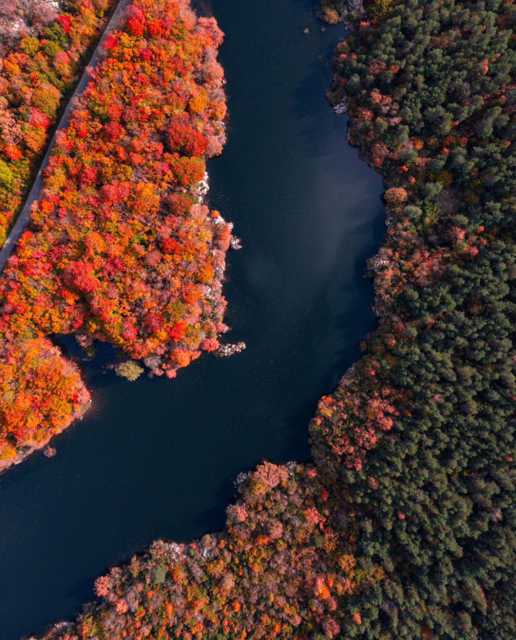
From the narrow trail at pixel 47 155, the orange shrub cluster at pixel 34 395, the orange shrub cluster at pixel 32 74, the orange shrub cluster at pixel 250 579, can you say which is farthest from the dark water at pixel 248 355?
the orange shrub cluster at pixel 32 74

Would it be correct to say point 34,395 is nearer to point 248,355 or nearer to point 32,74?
point 248,355

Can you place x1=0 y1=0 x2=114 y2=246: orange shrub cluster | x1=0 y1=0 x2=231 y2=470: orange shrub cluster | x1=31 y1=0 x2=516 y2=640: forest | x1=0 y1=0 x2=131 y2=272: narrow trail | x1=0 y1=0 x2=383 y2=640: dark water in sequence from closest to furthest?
x1=31 y1=0 x2=516 y2=640: forest, x1=0 y1=0 x2=114 y2=246: orange shrub cluster, x1=0 y1=0 x2=231 y2=470: orange shrub cluster, x1=0 y1=0 x2=131 y2=272: narrow trail, x1=0 y1=0 x2=383 y2=640: dark water

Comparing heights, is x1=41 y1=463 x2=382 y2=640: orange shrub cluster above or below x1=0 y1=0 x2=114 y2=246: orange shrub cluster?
below

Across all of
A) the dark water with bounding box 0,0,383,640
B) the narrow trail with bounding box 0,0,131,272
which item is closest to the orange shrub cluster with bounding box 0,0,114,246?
the narrow trail with bounding box 0,0,131,272

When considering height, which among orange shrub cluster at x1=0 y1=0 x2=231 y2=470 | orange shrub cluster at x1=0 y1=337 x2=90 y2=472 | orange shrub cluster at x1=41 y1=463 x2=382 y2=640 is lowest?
orange shrub cluster at x1=41 y1=463 x2=382 y2=640

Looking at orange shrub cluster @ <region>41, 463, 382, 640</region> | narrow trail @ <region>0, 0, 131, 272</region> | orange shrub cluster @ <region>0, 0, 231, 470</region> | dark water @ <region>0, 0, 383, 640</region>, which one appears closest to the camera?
orange shrub cluster @ <region>41, 463, 382, 640</region>

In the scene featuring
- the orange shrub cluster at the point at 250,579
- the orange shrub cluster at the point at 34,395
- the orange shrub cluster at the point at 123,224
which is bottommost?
the orange shrub cluster at the point at 250,579

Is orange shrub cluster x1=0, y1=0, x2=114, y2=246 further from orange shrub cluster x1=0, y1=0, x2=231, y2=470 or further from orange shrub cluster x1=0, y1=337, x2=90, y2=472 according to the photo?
orange shrub cluster x1=0, y1=337, x2=90, y2=472

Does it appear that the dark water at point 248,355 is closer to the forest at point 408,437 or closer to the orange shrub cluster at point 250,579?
the orange shrub cluster at point 250,579
